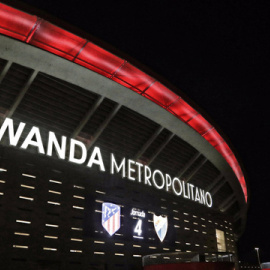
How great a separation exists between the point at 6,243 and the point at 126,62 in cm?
902

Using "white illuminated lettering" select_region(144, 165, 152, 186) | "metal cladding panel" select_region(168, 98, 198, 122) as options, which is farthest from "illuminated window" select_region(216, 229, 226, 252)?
"metal cladding panel" select_region(168, 98, 198, 122)

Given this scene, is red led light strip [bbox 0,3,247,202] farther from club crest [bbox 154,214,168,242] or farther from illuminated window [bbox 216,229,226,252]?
illuminated window [bbox 216,229,226,252]

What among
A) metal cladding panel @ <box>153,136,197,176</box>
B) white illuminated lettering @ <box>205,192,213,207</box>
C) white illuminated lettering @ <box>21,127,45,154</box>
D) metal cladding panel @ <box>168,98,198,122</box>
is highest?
metal cladding panel @ <box>168,98,198,122</box>

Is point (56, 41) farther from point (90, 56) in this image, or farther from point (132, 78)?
point (132, 78)

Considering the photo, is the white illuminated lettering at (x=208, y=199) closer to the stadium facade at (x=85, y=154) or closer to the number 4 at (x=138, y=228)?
the stadium facade at (x=85, y=154)

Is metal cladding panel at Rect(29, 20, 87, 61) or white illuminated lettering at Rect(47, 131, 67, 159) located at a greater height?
metal cladding panel at Rect(29, 20, 87, 61)

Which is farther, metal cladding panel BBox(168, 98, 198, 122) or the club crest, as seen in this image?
metal cladding panel BBox(168, 98, 198, 122)

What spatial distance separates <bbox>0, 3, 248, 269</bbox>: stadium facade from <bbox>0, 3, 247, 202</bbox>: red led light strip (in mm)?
44

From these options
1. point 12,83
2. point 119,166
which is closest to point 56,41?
point 12,83

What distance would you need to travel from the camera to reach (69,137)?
1522cm

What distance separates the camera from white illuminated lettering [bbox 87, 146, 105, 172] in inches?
588

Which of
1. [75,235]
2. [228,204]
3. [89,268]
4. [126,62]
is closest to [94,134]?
[126,62]

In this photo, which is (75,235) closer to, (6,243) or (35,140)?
(6,243)

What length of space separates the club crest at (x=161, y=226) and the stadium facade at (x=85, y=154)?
0.06 meters
